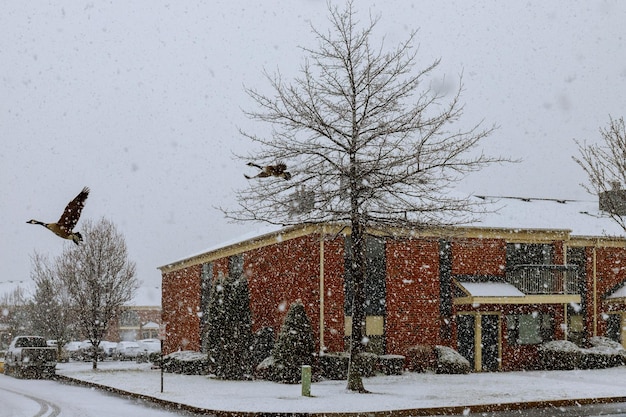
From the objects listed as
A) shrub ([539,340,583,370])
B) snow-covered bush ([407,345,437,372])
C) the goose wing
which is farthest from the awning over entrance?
the goose wing

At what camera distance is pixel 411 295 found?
29.1 meters

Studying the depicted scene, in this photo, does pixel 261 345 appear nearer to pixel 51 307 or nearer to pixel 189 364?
pixel 189 364

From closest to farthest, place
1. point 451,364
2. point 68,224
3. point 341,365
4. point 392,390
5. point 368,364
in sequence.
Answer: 1. point 68,224
2. point 392,390
3. point 368,364
4. point 341,365
5. point 451,364

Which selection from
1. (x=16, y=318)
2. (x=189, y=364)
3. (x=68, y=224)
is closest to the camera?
(x=68, y=224)

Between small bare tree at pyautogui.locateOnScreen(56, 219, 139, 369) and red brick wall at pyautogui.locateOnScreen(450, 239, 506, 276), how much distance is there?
1510 centimetres

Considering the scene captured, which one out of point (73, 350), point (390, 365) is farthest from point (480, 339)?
point (73, 350)

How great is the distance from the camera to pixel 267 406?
16844mm

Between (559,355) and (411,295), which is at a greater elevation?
(411,295)

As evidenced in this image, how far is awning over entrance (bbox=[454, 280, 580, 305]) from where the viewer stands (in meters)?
28.4

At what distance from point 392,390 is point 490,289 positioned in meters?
9.62

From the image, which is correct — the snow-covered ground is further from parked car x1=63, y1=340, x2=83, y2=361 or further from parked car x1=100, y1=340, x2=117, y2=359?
parked car x1=63, y1=340, x2=83, y2=361

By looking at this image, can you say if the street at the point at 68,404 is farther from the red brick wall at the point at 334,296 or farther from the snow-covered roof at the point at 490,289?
the snow-covered roof at the point at 490,289

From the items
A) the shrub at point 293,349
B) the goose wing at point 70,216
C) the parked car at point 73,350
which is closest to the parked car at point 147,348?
the parked car at point 73,350

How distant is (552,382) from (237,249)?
15122 millimetres
